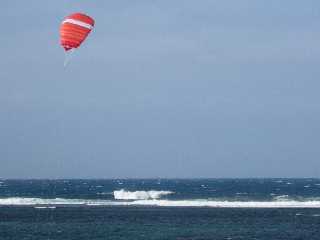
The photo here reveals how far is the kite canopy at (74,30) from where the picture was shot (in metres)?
29.5

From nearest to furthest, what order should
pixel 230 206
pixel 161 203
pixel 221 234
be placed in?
pixel 221 234, pixel 230 206, pixel 161 203

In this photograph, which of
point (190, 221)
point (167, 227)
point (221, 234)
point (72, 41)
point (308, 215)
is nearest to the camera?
point (72, 41)

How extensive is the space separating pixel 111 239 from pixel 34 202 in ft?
127

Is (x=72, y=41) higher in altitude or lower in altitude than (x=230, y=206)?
higher

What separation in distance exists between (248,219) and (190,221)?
4597 mm

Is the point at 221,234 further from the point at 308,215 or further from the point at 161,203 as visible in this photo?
the point at 161,203

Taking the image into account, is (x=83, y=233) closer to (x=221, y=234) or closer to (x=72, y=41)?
(x=221, y=234)

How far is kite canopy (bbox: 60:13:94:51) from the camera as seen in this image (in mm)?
29516

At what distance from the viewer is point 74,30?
29625mm

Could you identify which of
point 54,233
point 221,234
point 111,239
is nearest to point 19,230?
point 54,233

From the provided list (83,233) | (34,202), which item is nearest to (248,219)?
(83,233)

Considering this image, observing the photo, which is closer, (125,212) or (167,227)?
(167,227)

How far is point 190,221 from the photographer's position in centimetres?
4931

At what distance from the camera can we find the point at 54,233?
41500 millimetres
